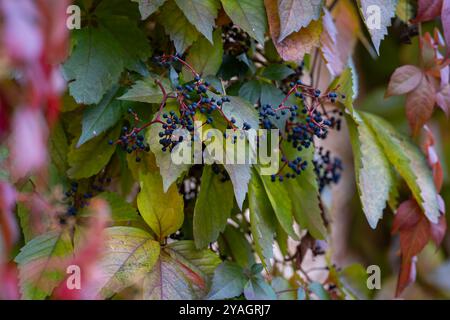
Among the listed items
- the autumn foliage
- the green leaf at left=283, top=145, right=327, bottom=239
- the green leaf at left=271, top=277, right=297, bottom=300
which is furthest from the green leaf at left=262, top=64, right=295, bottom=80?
the green leaf at left=271, top=277, right=297, bottom=300

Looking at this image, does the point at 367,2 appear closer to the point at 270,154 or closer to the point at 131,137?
the point at 270,154

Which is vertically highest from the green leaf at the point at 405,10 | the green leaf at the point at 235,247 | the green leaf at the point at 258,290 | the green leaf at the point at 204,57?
the green leaf at the point at 405,10

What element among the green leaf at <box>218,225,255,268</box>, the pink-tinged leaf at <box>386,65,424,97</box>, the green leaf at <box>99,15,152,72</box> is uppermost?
the green leaf at <box>99,15,152,72</box>

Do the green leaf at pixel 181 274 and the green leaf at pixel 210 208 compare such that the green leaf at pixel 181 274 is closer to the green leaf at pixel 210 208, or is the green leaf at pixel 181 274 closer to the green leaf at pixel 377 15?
the green leaf at pixel 210 208

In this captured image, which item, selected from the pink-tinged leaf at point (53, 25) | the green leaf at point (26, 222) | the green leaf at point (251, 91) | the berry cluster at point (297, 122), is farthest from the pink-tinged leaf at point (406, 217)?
the pink-tinged leaf at point (53, 25)

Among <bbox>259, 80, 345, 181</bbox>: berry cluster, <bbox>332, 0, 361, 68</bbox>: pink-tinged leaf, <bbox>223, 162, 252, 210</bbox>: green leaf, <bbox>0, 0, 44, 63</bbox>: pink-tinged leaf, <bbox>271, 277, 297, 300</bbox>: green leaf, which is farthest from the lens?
<bbox>332, 0, 361, 68</bbox>: pink-tinged leaf

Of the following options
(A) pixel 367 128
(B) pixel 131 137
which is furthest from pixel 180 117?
(A) pixel 367 128

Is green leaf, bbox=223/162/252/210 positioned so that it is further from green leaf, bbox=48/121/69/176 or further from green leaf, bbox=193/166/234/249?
green leaf, bbox=48/121/69/176
